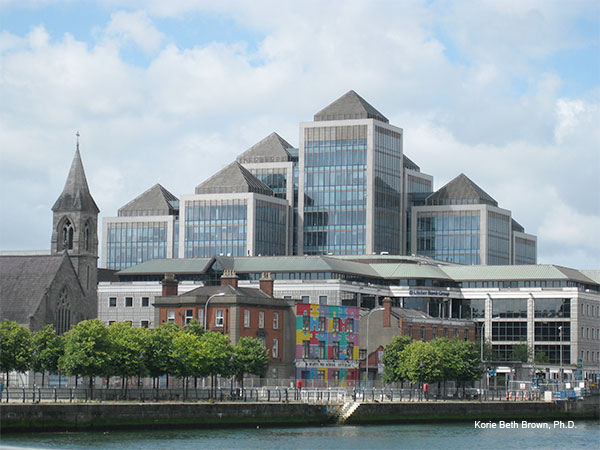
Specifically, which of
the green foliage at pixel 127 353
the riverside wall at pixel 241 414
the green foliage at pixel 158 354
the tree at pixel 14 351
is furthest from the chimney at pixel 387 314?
the tree at pixel 14 351

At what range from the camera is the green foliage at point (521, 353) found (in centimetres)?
Answer: 18825

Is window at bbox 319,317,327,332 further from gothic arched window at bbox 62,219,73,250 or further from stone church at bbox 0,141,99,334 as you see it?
gothic arched window at bbox 62,219,73,250

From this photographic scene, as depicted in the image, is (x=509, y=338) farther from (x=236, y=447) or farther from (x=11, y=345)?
(x=236, y=447)

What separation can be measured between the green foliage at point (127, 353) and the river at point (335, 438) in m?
13.2

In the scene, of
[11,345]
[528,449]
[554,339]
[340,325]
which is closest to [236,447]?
[528,449]

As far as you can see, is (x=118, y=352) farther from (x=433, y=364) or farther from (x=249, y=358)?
(x=433, y=364)

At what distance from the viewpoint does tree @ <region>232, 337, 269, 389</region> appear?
12800cm

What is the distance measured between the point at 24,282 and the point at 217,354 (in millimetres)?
40530

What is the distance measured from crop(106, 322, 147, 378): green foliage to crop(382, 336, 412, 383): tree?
106 ft

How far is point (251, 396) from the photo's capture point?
112812 millimetres

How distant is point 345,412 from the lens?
113812 mm

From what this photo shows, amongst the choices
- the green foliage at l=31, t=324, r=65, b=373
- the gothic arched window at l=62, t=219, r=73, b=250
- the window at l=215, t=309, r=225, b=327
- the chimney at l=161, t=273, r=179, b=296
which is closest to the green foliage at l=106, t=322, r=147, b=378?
the green foliage at l=31, t=324, r=65, b=373

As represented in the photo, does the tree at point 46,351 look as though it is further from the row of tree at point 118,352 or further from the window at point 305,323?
the window at point 305,323

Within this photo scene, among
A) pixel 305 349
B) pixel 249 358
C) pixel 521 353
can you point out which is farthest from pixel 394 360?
pixel 521 353
